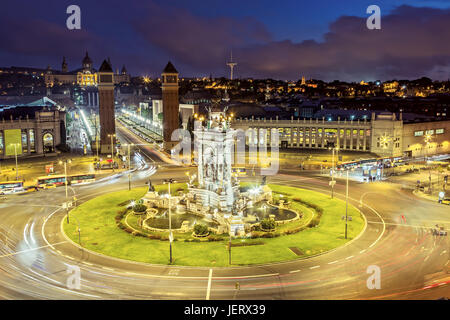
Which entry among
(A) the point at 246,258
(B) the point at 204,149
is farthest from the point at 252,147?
(A) the point at 246,258

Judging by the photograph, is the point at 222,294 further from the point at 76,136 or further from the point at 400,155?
the point at 76,136

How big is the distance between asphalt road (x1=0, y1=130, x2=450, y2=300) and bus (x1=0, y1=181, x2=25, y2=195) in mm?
17148

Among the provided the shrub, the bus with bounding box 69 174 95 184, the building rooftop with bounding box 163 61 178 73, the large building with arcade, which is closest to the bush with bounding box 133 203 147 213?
the shrub

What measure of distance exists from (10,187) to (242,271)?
5444cm

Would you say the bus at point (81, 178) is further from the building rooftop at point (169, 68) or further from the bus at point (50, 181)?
the building rooftop at point (169, 68)

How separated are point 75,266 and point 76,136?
131m

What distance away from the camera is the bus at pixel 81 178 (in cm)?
8262

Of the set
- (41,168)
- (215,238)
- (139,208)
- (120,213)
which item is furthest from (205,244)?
(41,168)

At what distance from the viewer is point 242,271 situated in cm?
3984

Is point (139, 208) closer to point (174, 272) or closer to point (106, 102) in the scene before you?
point (174, 272)

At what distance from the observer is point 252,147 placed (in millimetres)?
128625

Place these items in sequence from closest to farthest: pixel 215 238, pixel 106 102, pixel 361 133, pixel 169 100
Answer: pixel 215 238, pixel 361 133, pixel 106 102, pixel 169 100

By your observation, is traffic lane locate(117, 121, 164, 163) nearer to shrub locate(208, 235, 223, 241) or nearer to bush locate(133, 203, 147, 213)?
bush locate(133, 203, 147, 213)

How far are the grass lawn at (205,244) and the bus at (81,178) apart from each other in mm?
22505
